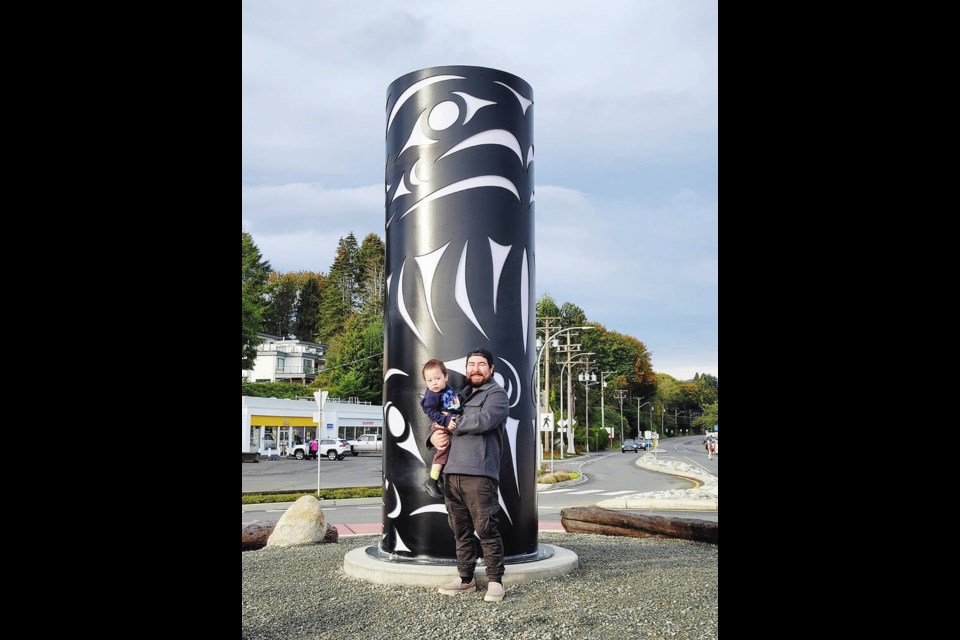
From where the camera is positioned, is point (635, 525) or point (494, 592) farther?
point (635, 525)

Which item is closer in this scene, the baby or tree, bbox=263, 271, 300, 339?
the baby

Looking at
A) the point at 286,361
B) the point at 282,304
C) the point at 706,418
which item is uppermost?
the point at 282,304

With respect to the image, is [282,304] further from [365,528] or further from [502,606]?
[502,606]

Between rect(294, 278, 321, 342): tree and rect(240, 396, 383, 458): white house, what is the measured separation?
30.3 metres

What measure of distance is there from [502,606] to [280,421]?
43.3 meters

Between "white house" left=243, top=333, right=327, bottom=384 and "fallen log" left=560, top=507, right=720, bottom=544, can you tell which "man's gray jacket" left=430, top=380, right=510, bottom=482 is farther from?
"white house" left=243, top=333, right=327, bottom=384

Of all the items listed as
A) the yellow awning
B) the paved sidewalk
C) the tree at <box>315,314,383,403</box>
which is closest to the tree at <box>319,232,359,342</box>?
the tree at <box>315,314,383,403</box>

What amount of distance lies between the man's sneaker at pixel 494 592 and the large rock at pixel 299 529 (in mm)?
4628

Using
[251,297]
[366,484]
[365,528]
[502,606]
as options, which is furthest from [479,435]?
[251,297]

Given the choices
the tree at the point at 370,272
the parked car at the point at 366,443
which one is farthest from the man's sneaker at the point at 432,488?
the tree at the point at 370,272

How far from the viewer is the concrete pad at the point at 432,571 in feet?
23.8

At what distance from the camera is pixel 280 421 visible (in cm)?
4800

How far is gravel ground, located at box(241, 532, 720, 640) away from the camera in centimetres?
572

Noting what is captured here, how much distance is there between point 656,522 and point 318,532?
4.47 metres
